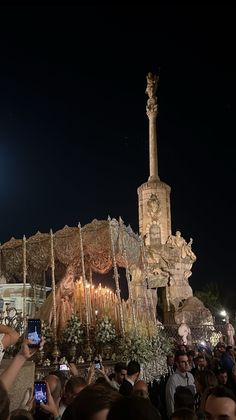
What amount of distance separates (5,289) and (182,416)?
3769cm

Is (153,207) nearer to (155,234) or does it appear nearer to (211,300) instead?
(155,234)

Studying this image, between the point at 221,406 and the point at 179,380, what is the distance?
4197mm

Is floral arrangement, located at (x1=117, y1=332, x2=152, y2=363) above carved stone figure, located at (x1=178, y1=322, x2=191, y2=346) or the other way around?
the other way around

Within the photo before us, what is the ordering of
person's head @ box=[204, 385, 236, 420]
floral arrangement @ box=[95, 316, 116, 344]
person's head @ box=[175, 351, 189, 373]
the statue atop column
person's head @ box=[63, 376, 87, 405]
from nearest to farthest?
person's head @ box=[204, 385, 236, 420]
person's head @ box=[63, 376, 87, 405]
person's head @ box=[175, 351, 189, 373]
floral arrangement @ box=[95, 316, 116, 344]
the statue atop column

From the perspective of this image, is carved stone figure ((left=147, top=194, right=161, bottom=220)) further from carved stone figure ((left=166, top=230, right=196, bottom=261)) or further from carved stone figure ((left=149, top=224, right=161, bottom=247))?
carved stone figure ((left=166, top=230, right=196, bottom=261))

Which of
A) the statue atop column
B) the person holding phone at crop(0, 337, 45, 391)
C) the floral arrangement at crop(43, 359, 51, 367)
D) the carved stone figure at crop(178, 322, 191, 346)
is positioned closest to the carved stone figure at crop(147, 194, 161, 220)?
the statue atop column

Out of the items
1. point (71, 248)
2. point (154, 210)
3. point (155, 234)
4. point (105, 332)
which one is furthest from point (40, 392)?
point (154, 210)

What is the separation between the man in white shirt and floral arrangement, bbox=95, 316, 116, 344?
8978 mm

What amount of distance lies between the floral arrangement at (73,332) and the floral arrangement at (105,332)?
0.68 m

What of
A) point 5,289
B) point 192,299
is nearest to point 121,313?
point 192,299

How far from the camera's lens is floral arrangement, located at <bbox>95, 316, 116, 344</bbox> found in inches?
652

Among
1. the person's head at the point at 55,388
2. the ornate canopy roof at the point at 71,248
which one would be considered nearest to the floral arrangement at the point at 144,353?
the ornate canopy roof at the point at 71,248

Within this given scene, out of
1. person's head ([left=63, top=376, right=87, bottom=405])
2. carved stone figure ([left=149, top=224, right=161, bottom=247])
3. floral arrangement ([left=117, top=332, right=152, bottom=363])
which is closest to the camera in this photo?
person's head ([left=63, top=376, right=87, bottom=405])

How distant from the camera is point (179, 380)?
24.8 ft
